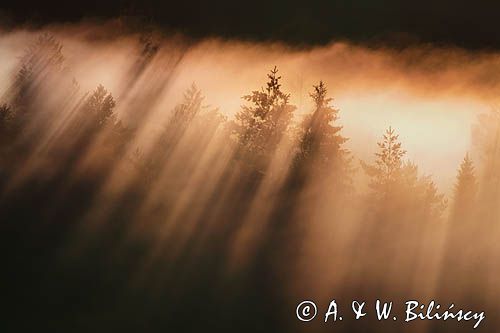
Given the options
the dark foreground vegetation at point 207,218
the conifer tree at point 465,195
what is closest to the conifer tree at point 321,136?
the dark foreground vegetation at point 207,218

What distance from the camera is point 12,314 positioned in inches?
889

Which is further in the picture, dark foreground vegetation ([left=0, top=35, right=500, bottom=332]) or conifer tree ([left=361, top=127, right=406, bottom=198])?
conifer tree ([left=361, top=127, right=406, bottom=198])

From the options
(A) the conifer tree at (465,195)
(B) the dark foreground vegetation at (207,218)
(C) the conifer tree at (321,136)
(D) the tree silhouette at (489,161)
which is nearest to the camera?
(B) the dark foreground vegetation at (207,218)

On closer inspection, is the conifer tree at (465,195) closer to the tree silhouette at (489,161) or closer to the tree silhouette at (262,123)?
the tree silhouette at (489,161)

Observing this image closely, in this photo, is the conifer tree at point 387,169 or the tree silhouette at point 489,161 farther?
the conifer tree at point 387,169

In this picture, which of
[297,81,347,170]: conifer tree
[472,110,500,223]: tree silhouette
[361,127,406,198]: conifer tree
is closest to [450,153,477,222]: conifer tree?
[472,110,500,223]: tree silhouette

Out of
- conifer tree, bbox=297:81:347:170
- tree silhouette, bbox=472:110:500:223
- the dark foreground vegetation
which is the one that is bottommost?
the dark foreground vegetation

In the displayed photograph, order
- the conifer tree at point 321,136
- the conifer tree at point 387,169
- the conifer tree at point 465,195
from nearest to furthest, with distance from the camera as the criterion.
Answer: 1. the conifer tree at point 321,136
2. the conifer tree at point 465,195
3. the conifer tree at point 387,169

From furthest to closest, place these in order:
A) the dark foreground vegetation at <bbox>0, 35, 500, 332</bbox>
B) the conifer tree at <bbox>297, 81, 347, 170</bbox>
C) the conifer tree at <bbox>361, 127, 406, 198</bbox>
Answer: the conifer tree at <bbox>361, 127, 406, 198</bbox>
the conifer tree at <bbox>297, 81, 347, 170</bbox>
the dark foreground vegetation at <bbox>0, 35, 500, 332</bbox>

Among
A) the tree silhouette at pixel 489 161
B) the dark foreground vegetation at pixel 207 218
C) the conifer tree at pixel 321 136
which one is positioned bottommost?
the dark foreground vegetation at pixel 207 218

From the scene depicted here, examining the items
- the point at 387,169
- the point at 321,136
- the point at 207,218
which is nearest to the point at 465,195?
the point at 387,169

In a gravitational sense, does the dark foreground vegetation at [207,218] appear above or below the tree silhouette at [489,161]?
below

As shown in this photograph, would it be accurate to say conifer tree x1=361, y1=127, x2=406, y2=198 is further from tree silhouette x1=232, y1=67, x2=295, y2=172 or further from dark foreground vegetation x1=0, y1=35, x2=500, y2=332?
tree silhouette x1=232, y1=67, x2=295, y2=172

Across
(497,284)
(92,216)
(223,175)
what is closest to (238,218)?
(223,175)
